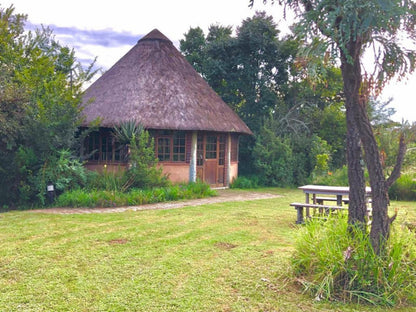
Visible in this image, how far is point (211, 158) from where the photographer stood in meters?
16.1

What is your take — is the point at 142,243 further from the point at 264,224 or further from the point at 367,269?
the point at 367,269

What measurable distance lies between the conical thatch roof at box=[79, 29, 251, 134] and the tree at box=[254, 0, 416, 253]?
32.5ft

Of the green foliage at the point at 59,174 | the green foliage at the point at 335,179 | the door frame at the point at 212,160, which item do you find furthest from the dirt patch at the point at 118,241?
the green foliage at the point at 335,179

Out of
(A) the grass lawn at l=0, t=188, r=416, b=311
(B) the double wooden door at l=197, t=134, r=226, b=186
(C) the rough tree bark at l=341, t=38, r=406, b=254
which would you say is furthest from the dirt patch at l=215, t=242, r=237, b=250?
(B) the double wooden door at l=197, t=134, r=226, b=186

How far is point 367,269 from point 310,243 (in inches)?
27.4

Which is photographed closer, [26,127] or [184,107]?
[26,127]

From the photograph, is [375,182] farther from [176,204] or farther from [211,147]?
[211,147]

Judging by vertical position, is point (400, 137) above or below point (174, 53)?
below

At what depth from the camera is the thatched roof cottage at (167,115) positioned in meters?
14.4

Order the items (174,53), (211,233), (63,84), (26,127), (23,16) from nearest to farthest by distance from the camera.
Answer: (211,233) → (26,127) → (63,84) → (23,16) → (174,53)

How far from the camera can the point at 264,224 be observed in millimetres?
8234

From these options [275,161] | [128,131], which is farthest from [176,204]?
[275,161]

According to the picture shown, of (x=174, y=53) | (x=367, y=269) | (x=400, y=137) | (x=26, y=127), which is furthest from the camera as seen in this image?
(x=174, y=53)

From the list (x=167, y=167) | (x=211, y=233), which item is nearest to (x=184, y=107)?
(x=167, y=167)
